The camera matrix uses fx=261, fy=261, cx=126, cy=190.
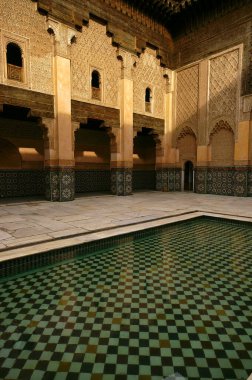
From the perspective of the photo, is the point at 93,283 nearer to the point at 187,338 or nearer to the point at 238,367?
the point at 187,338

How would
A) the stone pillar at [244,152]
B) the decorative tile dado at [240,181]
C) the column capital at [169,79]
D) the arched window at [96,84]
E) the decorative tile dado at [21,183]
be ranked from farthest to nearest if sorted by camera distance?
the column capital at [169,79] → the decorative tile dado at [240,181] → the stone pillar at [244,152] → the decorative tile dado at [21,183] → the arched window at [96,84]

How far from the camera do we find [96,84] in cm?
770

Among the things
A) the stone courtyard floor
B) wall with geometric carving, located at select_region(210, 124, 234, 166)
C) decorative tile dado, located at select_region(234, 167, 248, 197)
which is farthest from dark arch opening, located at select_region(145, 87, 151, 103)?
the stone courtyard floor

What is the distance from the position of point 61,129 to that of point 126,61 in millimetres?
3163

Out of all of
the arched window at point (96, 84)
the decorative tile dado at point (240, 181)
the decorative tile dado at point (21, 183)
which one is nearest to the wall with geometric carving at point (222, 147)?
the decorative tile dado at point (240, 181)

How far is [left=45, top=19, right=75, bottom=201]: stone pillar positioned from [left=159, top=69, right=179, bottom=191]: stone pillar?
13.1 ft

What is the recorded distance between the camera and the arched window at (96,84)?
7.37 meters

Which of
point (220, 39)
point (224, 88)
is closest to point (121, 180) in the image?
point (224, 88)

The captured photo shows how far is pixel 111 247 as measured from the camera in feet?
10.1

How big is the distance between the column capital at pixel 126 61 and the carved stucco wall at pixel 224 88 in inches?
103

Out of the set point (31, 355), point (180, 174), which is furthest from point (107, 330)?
point (180, 174)

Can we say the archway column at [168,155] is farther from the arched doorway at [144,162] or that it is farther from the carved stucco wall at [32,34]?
the carved stucco wall at [32,34]

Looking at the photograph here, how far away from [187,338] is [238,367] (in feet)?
0.92

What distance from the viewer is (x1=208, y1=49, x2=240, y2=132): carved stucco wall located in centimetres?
791
